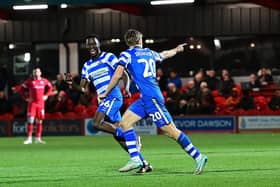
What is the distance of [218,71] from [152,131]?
15.6 ft

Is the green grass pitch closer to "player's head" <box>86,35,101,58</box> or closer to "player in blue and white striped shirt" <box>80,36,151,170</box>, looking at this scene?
"player in blue and white striped shirt" <box>80,36,151,170</box>

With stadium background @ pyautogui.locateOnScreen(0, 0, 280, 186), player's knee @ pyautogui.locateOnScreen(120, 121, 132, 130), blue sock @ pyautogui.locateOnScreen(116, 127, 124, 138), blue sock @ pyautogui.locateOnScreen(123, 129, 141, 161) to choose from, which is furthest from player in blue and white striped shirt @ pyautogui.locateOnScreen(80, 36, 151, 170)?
stadium background @ pyautogui.locateOnScreen(0, 0, 280, 186)

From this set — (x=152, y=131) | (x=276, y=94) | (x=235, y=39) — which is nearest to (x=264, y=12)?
(x=235, y=39)

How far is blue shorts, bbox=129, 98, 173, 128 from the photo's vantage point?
455 inches

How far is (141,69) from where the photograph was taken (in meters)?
11.8

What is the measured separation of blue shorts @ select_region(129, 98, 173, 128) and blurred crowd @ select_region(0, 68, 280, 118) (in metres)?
14.9

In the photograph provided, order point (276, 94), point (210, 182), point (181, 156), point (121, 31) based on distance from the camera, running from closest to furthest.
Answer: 1. point (210, 182)
2. point (181, 156)
3. point (276, 94)
4. point (121, 31)

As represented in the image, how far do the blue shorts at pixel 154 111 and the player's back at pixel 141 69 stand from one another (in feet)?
0.30

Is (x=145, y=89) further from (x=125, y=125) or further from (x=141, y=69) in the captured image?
(x=125, y=125)

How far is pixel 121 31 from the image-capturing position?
3253 centimetres

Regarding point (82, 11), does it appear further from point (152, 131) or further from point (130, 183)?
point (130, 183)

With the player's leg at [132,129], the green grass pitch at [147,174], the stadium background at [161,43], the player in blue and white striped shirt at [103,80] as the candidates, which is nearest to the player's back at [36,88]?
the stadium background at [161,43]

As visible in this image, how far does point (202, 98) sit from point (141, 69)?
1604cm

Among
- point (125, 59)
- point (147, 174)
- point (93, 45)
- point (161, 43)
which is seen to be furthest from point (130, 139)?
point (161, 43)
